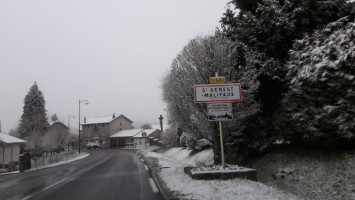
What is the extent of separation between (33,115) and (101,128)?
3144cm

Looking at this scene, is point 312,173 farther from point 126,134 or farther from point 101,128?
point 101,128

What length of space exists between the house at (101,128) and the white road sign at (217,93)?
72.8 m

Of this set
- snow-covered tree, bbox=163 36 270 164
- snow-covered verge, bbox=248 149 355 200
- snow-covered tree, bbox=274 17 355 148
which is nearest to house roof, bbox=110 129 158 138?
snow-covered tree, bbox=163 36 270 164

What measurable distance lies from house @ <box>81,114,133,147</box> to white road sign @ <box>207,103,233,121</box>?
72807 millimetres

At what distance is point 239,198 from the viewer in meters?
6.20

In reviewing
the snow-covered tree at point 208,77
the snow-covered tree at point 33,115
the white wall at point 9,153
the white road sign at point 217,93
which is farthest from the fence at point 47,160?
the white road sign at point 217,93

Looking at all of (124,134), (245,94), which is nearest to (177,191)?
(245,94)

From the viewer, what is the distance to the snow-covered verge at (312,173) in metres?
7.88

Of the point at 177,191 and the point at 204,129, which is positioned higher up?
the point at 204,129

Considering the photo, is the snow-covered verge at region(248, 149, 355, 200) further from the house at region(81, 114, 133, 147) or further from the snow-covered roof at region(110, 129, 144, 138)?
the house at region(81, 114, 133, 147)

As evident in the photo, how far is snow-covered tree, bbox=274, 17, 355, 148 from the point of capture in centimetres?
824

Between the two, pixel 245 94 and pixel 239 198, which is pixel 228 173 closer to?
pixel 239 198

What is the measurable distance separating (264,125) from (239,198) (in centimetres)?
698

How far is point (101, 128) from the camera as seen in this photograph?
3236 inches
